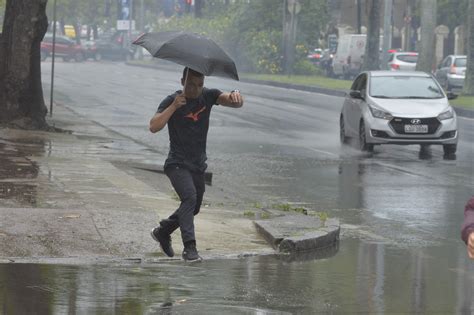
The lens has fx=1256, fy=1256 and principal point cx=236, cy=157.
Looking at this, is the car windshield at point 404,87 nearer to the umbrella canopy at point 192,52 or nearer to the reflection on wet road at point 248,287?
the reflection on wet road at point 248,287

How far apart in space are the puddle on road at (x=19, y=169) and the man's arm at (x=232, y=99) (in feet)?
11.7

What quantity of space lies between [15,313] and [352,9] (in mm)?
92661

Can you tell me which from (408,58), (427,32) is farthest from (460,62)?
(408,58)

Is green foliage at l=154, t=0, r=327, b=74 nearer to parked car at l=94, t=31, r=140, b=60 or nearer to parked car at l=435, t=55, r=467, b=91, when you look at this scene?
parked car at l=435, t=55, r=467, b=91

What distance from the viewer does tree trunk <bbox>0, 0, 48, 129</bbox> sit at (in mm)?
21859

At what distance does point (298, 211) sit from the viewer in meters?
13.5

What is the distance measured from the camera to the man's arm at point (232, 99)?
366 inches

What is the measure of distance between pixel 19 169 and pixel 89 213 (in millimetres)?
4007

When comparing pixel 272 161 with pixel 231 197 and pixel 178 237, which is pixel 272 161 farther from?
pixel 178 237

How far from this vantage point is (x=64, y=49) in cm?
8275

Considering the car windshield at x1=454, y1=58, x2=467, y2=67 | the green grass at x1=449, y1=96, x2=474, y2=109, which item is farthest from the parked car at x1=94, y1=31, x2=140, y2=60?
the green grass at x1=449, y1=96, x2=474, y2=109

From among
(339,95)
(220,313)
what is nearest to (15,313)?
(220,313)

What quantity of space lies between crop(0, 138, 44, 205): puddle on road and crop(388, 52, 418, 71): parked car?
1585 inches

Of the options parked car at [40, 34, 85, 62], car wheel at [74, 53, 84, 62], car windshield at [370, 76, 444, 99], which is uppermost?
car windshield at [370, 76, 444, 99]
